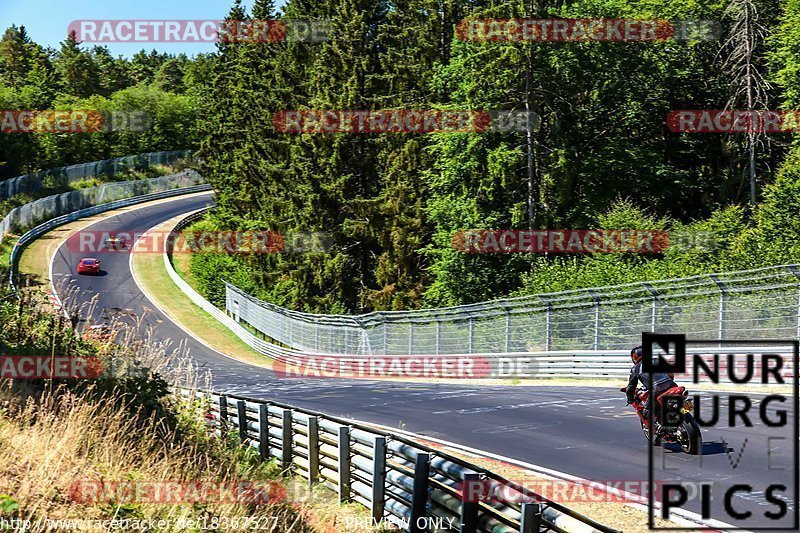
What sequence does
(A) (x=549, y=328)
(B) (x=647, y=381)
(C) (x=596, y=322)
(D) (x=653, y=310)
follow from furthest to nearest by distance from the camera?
(A) (x=549, y=328) < (C) (x=596, y=322) < (D) (x=653, y=310) < (B) (x=647, y=381)

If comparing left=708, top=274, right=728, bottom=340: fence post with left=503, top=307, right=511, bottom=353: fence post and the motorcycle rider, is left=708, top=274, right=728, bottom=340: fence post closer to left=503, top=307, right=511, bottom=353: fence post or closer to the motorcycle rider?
the motorcycle rider

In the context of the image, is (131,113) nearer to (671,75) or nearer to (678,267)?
(671,75)

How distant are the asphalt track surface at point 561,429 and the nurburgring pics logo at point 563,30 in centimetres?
1641

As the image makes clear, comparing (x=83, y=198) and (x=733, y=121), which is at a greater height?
(x=733, y=121)

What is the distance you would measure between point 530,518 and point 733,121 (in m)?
38.6

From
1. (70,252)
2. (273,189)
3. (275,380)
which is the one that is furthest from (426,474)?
(70,252)

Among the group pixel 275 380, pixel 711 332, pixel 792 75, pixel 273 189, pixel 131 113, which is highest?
pixel 131 113

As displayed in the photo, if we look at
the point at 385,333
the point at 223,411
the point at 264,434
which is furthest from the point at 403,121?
the point at 264,434

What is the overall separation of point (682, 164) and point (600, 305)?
27007mm

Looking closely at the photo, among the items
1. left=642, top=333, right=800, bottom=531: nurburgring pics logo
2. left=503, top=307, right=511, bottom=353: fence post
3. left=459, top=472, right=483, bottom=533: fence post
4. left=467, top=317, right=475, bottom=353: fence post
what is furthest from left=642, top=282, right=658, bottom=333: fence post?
left=459, top=472, right=483, bottom=533: fence post

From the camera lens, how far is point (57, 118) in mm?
95688

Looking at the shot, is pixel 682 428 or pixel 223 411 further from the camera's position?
pixel 223 411

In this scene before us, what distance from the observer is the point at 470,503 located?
26.1 feet

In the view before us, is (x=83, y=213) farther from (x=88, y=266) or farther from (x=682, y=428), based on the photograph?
(x=682, y=428)
